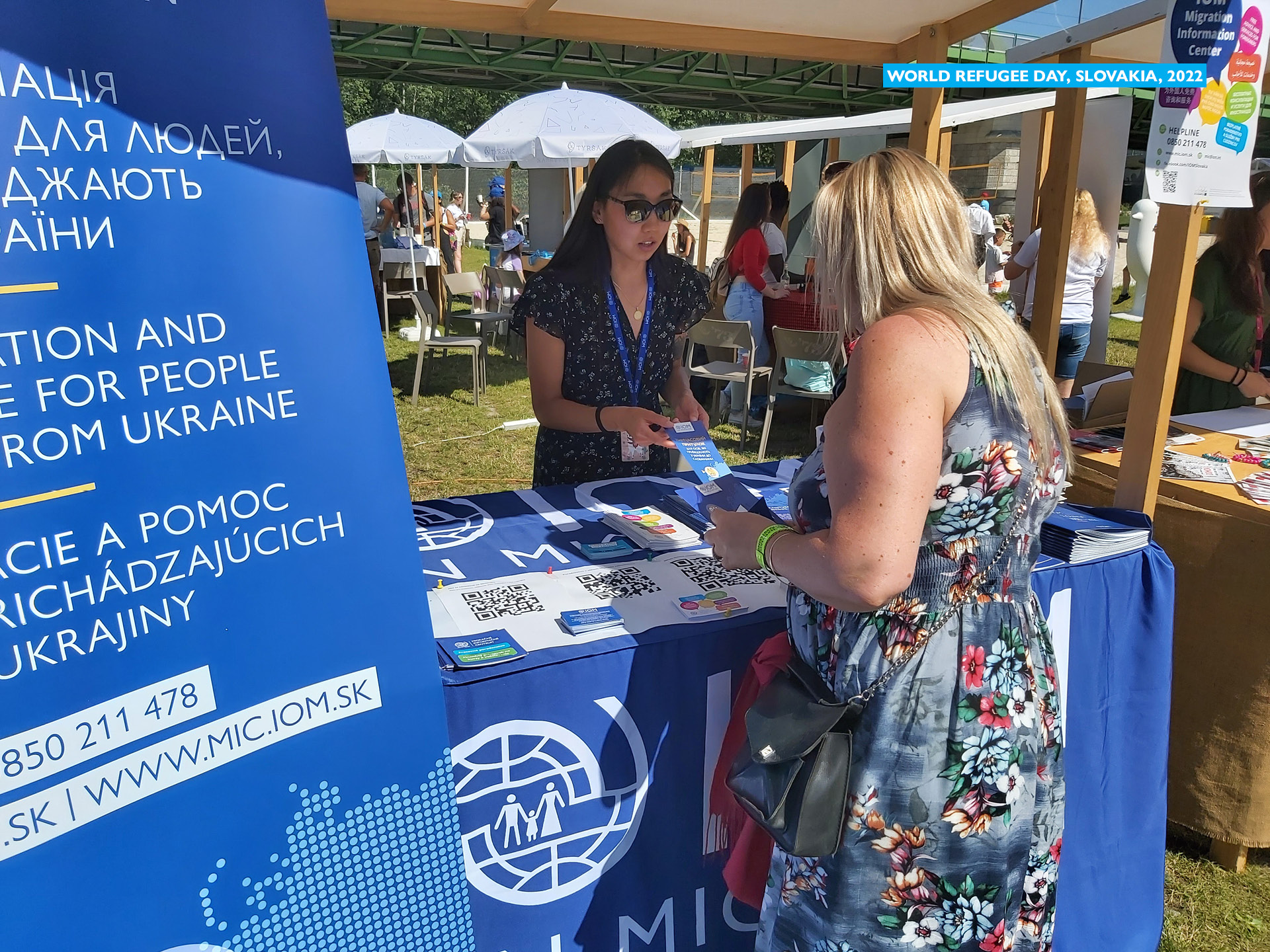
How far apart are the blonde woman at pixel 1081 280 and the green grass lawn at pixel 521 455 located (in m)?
1.73

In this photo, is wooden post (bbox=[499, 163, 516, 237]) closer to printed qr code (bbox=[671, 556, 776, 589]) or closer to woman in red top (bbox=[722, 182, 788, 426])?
woman in red top (bbox=[722, 182, 788, 426])

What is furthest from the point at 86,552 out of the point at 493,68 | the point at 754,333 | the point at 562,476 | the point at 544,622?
the point at 493,68

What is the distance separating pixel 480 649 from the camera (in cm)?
153

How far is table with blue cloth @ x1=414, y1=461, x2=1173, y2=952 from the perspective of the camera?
4.96 ft

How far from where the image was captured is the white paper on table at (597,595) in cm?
162

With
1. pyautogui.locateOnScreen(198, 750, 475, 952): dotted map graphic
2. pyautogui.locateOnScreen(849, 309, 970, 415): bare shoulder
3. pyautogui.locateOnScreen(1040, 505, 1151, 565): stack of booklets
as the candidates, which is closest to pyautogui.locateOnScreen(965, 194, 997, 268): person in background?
pyautogui.locateOnScreen(1040, 505, 1151, 565): stack of booklets

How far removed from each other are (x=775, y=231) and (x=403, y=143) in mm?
4426

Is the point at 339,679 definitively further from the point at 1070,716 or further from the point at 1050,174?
the point at 1050,174

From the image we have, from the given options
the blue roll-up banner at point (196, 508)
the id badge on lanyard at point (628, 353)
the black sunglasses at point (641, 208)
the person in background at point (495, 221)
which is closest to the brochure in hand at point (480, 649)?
the blue roll-up banner at point (196, 508)

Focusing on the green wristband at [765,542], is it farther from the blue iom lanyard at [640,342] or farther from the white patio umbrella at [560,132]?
the white patio umbrella at [560,132]

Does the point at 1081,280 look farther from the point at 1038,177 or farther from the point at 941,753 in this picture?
the point at 941,753

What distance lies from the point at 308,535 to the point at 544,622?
0.56 m

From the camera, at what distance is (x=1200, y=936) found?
2238 mm
